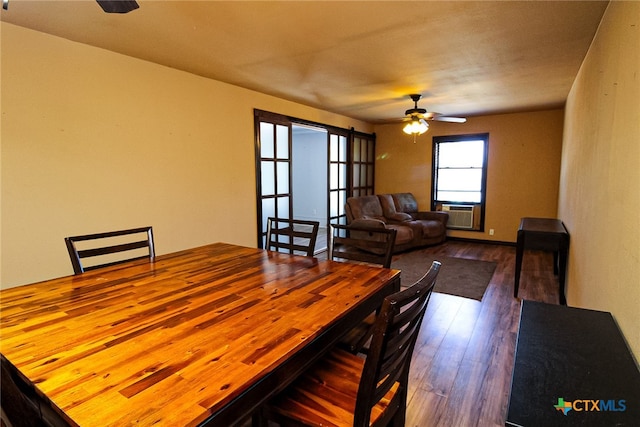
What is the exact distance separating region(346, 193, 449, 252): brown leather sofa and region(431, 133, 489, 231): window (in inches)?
15.5

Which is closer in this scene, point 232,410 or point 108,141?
point 232,410

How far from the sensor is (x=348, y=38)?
2504 mm

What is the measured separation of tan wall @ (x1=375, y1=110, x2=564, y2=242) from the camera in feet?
18.4

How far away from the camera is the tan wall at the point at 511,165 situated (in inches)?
221

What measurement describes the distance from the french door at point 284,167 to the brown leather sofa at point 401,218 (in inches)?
24.0

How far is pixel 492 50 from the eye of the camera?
9.13ft

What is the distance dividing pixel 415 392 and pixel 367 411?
1194 millimetres

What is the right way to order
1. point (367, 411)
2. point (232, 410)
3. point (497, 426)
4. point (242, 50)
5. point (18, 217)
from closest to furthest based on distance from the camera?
point (232, 410), point (367, 411), point (497, 426), point (18, 217), point (242, 50)

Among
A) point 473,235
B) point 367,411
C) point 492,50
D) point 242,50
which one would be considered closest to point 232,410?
point 367,411

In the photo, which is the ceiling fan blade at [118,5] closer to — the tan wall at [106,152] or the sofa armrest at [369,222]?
the tan wall at [106,152]

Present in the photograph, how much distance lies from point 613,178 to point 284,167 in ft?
12.5

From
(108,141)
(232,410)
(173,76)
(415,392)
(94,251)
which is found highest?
(173,76)

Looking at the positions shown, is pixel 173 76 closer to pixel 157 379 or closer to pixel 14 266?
pixel 14 266

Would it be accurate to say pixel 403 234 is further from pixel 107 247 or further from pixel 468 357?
pixel 107 247
